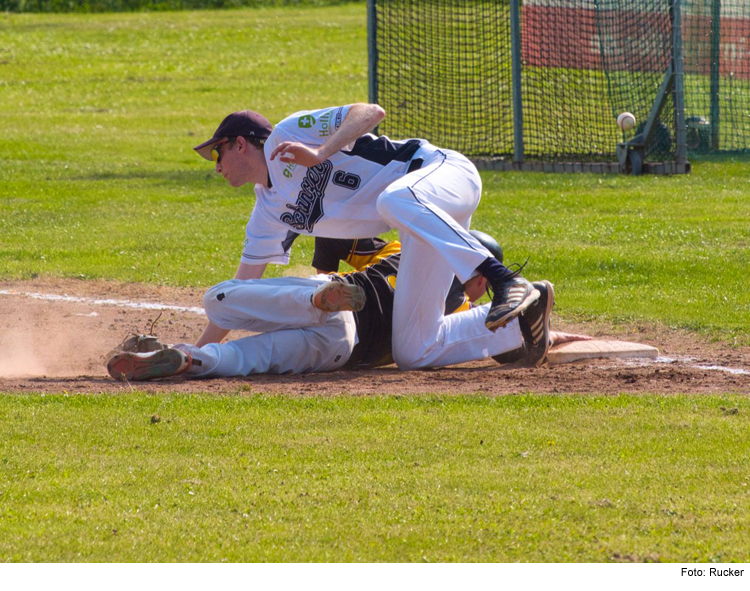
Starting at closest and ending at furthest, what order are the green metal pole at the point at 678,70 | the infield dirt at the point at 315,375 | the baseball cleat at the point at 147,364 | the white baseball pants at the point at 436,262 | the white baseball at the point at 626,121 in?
the white baseball pants at the point at 436,262 → the infield dirt at the point at 315,375 → the baseball cleat at the point at 147,364 → the green metal pole at the point at 678,70 → the white baseball at the point at 626,121

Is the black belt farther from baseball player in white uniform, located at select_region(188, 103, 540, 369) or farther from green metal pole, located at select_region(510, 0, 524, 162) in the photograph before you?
green metal pole, located at select_region(510, 0, 524, 162)

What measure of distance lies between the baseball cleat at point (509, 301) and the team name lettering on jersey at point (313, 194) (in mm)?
1249

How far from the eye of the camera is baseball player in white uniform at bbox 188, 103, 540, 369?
20.2 ft

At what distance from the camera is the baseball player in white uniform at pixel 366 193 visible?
242 inches

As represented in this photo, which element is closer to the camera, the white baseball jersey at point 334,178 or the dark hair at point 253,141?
the white baseball jersey at point 334,178

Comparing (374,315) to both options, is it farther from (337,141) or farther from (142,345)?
(142,345)

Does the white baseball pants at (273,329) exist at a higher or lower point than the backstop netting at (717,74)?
lower

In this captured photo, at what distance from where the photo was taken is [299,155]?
19.6 feet

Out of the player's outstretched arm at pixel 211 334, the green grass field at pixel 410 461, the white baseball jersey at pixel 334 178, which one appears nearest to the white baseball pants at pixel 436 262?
the white baseball jersey at pixel 334 178

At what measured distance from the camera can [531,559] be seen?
3656 millimetres

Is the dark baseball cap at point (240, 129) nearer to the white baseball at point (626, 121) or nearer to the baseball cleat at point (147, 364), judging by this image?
the baseball cleat at point (147, 364)

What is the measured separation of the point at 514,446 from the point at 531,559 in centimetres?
121

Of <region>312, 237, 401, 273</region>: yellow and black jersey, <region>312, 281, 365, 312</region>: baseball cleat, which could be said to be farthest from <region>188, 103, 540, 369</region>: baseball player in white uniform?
<region>312, 237, 401, 273</region>: yellow and black jersey

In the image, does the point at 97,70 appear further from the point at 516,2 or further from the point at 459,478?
the point at 459,478
